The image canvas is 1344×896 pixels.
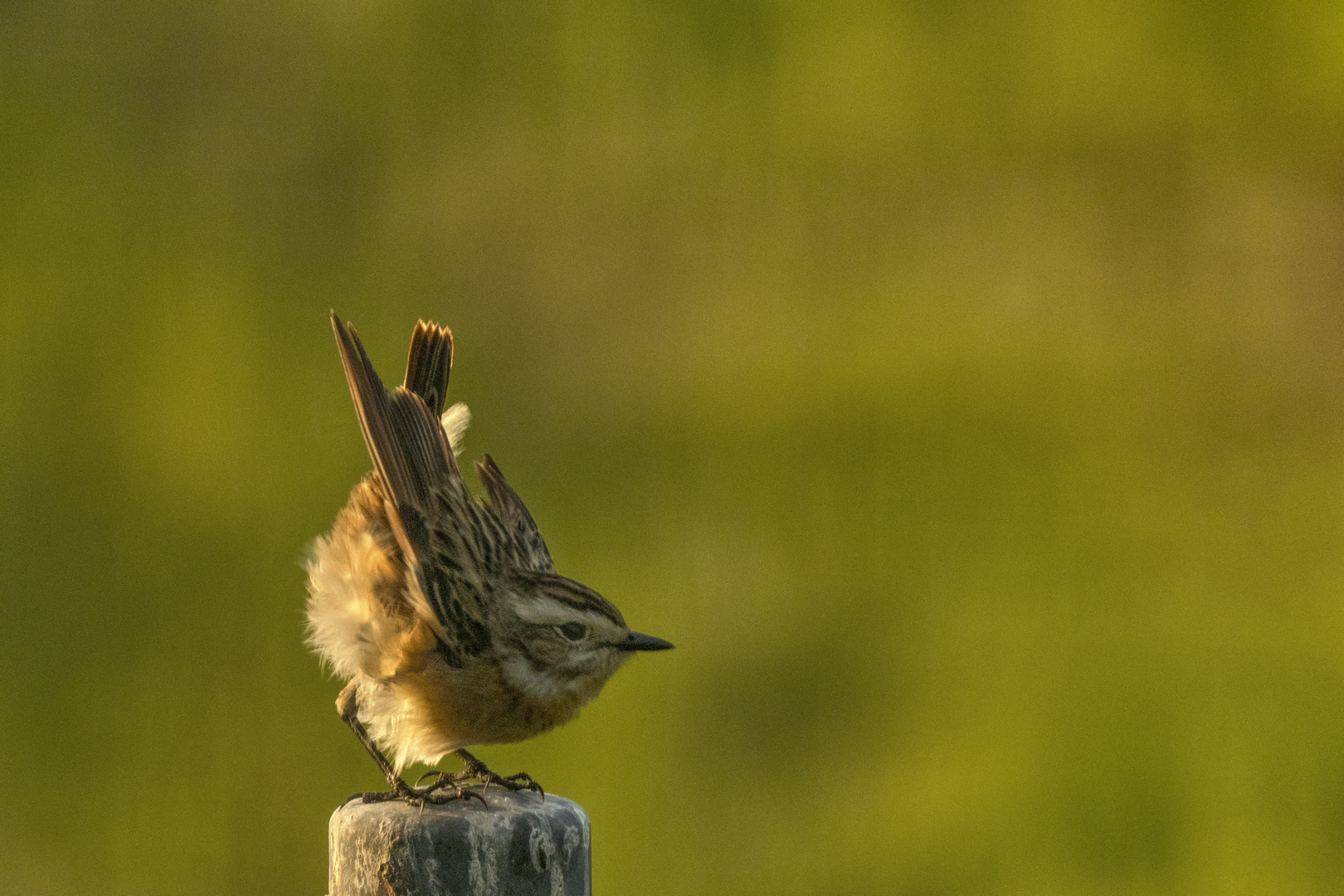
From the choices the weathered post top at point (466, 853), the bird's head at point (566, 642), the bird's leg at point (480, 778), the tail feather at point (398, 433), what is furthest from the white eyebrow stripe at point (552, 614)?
the weathered post top at point (466, 853)

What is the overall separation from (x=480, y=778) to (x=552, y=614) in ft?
1.10

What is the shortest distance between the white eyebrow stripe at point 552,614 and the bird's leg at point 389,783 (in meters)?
0.36

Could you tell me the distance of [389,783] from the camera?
2555 millimetres

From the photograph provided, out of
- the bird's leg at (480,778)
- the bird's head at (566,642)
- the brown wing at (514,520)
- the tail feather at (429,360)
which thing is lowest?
the bird's leg at (480,778)

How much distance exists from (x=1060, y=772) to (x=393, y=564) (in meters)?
3.30

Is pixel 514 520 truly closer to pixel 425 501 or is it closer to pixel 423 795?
pixel 425 501

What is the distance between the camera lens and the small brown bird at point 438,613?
254 cm

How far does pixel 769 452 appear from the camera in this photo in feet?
19.5

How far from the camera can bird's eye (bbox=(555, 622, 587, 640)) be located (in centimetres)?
252

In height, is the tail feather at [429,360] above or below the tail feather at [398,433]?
above

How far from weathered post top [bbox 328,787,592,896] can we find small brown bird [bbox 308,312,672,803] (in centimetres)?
34

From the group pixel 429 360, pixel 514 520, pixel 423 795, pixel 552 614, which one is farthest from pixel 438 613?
pixel 429 360

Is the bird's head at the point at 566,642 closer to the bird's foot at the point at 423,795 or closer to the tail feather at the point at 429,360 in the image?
the bird's foot at the point at 423,795

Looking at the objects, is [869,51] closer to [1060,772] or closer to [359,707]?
[1060,772]
